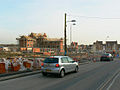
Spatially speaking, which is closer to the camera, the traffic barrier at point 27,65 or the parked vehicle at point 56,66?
the parked vehicle at point 56,66

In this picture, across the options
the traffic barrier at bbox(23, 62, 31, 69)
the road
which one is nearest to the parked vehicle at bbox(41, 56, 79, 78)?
the road

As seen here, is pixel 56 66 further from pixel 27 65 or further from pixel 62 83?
pixel 27 65

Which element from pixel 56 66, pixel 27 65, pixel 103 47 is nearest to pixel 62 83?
pixel 56 66

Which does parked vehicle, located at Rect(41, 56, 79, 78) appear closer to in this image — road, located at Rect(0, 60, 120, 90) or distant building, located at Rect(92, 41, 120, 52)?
road, located at Rect(0, 60, 120, 90)

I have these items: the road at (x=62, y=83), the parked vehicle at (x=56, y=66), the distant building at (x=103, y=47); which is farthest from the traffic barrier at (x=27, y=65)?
the distant building at (x=103, y=47)

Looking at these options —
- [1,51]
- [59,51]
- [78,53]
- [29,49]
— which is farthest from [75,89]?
[78,53]

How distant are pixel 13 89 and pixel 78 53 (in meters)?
26.7

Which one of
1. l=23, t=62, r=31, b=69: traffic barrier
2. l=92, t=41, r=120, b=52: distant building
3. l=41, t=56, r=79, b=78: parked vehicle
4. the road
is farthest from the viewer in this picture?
l=92, t=41, r=120, b=52: distant building

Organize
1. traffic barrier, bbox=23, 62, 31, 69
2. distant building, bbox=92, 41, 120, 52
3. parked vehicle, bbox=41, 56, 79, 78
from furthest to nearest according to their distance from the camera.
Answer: distant building, bbox=92, 41, 120, 52 < traffic barrier, bbox=23, 62, 31, 69 < parked vehicle, bbox=41, 56, 79, 78

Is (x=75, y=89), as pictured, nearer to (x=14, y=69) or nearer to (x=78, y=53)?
(x=14, y=69)

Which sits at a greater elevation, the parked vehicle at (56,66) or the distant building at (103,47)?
the distant building at (103,47)

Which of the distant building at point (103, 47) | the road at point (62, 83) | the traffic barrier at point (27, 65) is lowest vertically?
the road at point (62, 83)

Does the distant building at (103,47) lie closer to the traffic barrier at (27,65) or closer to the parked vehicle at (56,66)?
the traffic barrier at (27,65)

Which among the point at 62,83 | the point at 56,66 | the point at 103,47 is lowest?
the point at 62,83
